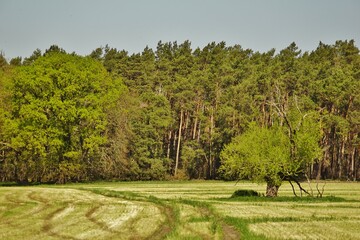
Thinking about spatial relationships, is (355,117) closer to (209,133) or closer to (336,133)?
(336,133)

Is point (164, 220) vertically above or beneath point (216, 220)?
beneath

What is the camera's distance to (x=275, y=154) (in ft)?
146

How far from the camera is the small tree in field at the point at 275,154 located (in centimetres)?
4472

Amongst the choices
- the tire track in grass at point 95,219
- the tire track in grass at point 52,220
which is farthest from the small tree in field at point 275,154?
the tire track in grass at point 52,220

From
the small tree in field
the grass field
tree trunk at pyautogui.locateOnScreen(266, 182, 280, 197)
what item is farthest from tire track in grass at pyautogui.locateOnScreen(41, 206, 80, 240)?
tree trunk at pyautogui.locateOnScreen(266, 182, 280, 197)

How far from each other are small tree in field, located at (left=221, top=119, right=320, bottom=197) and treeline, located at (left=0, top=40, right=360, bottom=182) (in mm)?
9645

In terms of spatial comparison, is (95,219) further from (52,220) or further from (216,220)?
(216,220)

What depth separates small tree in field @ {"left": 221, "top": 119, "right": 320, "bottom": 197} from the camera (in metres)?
44.7

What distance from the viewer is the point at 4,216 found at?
91.2ft

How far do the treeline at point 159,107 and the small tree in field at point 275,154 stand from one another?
9.65 m

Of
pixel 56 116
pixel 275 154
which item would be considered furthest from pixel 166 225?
pixel 56 116

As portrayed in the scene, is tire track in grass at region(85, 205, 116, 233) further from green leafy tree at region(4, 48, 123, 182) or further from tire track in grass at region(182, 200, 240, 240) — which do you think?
green leafy tree at region(4, 48, 123, 182)

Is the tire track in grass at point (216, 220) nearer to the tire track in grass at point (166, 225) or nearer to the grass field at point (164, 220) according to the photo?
the grass field at point (164, 220)

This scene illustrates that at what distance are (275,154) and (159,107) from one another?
172 feet
